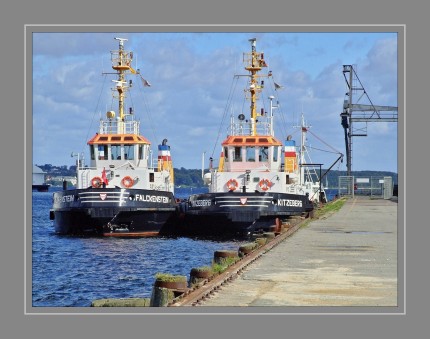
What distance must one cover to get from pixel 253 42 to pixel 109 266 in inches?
731

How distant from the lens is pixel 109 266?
31.3 m

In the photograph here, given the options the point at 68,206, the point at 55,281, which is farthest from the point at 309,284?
the point at 68,206

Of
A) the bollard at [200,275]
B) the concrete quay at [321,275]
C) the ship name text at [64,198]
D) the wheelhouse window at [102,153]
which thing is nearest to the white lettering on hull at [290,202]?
the ship name text at [64,198]

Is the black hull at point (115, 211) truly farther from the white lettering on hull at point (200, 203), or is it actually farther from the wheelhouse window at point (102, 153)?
the wheelhouse window at point (102, 153)

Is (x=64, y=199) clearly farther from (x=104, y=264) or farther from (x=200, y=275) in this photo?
(x=200, y=275)

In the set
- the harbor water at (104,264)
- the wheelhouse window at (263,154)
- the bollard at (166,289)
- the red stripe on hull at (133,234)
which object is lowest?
the harbor water at (104,264)

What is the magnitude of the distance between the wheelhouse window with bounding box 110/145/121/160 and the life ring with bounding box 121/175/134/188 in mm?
1249

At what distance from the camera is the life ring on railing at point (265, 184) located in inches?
1735

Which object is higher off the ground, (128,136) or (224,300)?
(128,136)

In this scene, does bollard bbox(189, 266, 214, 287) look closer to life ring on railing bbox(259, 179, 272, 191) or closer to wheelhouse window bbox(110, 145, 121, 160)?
life ring on railing bbox(259, 179, 272, 191)

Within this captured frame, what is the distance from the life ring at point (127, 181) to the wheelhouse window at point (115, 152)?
49.2 inches

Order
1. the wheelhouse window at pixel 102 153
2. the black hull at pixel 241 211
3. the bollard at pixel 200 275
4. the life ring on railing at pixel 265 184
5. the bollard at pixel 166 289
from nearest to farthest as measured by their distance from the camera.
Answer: the bollard at pixel 166 289 → the bollard at pixel 200 275 → the black hull at pixel 241 211 → the life ring on railing at pixel 265 184 → the wheelhouse window at pixel 102 153
